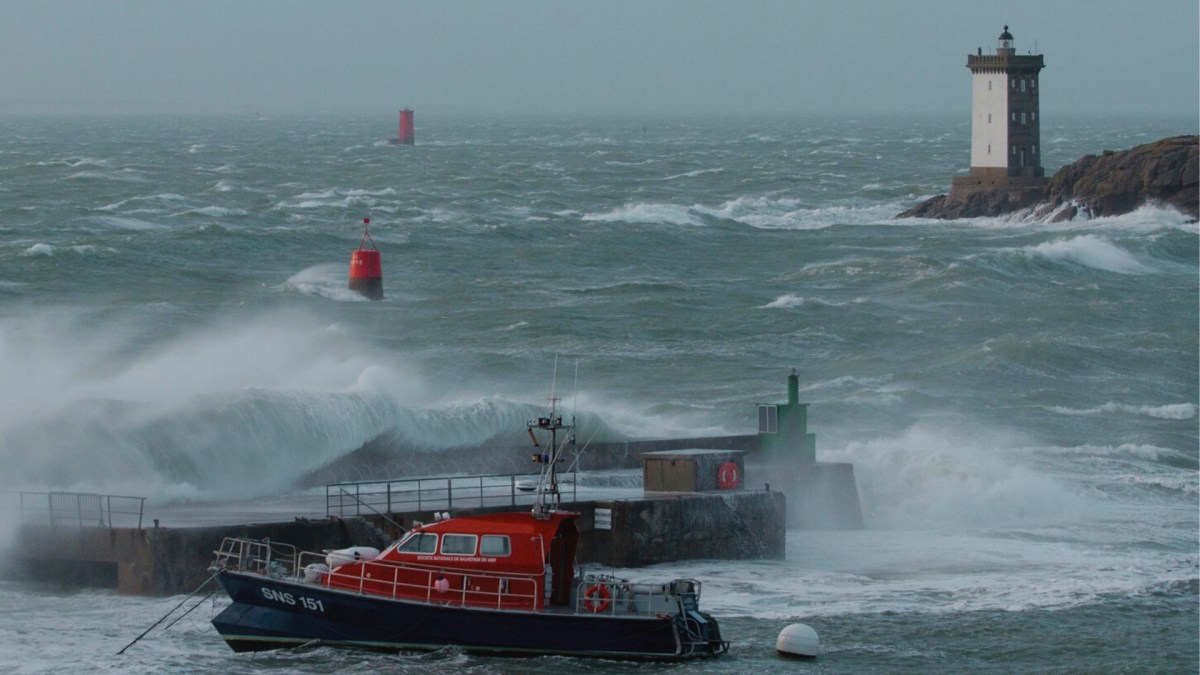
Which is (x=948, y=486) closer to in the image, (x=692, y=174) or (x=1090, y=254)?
(x=1090, y=254)

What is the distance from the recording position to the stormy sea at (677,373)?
18.2 m

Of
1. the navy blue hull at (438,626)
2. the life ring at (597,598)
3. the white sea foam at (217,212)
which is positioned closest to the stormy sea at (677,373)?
the navy blue hull at (438,626)

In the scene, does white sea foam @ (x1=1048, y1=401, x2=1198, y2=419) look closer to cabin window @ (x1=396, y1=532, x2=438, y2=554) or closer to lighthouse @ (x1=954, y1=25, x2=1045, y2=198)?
cabin window @ (x1=396, y1=532, x2=438, y2=554)

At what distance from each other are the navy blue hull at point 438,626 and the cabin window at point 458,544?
0.51 m

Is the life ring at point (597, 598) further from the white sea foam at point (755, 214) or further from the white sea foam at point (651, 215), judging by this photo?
the white sea foam at point (755, 214)

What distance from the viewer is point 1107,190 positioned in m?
65.3

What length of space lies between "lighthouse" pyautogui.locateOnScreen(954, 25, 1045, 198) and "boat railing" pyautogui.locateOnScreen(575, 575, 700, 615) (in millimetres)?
53650

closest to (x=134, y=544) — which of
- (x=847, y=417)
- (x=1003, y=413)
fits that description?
(x=847, y=417)

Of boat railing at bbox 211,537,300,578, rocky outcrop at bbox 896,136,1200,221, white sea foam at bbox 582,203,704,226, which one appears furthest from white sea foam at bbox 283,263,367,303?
rocky outcrop at bbox 896,136,1200,221

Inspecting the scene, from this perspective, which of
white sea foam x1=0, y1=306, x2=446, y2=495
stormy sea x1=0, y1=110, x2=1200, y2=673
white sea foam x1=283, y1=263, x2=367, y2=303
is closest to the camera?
stormy sea x1=0, y1=110, x2=1200, y2=673

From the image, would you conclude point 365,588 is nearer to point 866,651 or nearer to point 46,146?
point 866,651

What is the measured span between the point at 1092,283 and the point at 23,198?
34865mm

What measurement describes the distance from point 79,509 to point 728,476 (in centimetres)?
666

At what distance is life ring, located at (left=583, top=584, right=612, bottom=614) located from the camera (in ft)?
53.6
